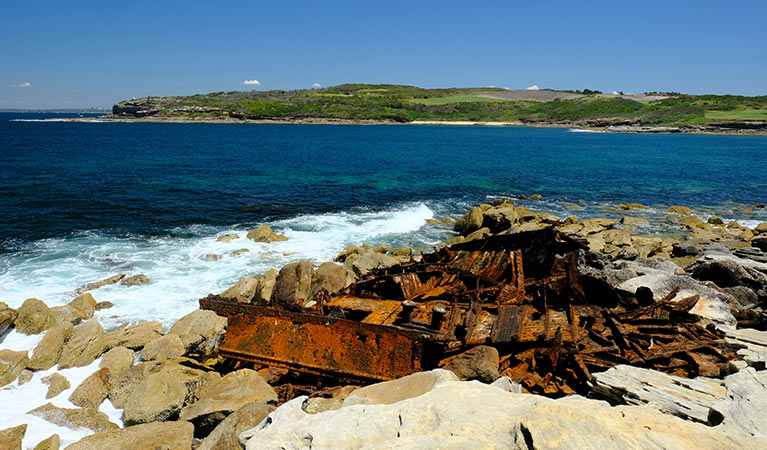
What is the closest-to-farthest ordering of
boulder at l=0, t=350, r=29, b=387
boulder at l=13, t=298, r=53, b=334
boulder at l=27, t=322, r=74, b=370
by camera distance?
boulder at l=0, t=350, r=29, b=387, boulder at l=27, t=322, r=74, b=370, boulder at l=13, t=298, r=53, b=334

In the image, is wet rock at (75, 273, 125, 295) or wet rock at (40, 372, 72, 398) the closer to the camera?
wet rock at (40, 372, 72, 398)

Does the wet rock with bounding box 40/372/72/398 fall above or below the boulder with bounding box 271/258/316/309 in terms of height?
below

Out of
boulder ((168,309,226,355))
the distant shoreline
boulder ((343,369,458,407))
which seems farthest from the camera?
the distant shoreline

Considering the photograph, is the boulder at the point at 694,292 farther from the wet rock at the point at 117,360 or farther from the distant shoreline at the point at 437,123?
the distant shoreline at the point at 437,123

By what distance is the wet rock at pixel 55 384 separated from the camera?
962 cm

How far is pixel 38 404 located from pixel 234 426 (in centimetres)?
576

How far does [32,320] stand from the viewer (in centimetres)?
1224

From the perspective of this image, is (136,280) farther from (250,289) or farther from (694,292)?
(694,292)

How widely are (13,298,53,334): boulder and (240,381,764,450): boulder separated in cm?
1022

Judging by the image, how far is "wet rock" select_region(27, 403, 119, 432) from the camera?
8.46 meters

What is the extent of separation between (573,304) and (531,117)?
167 meters

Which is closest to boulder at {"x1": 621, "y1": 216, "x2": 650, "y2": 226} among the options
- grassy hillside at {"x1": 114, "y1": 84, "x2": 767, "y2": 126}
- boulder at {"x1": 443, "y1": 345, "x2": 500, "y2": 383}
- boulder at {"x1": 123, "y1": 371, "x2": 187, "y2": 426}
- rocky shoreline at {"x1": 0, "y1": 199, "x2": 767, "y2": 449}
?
rocky shoreline at {"x1": 0, "y1": 199, "x2": 767, "y2": 449}

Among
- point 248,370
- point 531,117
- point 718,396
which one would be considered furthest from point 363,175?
point 531,117

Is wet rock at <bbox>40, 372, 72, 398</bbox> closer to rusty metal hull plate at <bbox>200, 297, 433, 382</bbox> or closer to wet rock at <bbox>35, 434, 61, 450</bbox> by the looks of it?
wet rock at <bbox>35, 434, 61, 450</bbox>
